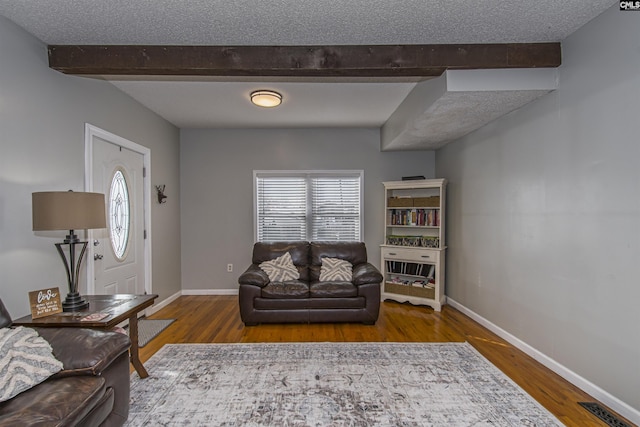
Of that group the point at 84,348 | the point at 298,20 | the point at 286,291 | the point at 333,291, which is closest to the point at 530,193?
the point at 333,291

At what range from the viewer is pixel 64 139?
2.71m

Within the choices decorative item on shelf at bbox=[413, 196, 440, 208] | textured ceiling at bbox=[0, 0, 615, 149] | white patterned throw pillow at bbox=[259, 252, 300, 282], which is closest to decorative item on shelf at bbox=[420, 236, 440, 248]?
decorative item on shelf at bbox=[413, 196, 440, 208]

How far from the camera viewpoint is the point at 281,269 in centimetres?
416

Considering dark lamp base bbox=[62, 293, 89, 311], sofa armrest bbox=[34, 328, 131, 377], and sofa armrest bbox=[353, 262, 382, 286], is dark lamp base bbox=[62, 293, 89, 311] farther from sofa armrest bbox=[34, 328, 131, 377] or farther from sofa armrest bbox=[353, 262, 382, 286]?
sofa armrest bbox=[353, 262, 382, 286]

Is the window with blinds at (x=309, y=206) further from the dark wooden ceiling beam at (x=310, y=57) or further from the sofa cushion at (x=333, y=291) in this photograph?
the dark wooden ceiling beam at (x=310, y=57)

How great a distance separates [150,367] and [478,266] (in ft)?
11.8

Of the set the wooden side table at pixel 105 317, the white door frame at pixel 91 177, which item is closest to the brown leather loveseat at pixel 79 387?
the wooden side table at pixel 105 317

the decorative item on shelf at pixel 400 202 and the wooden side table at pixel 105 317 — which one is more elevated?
the decorative item on shelf at pixel 400 202

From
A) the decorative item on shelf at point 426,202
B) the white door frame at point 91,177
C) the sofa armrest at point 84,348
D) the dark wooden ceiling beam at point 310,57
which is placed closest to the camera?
the sofa armrest at point 84,348

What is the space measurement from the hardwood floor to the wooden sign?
0.98 metres

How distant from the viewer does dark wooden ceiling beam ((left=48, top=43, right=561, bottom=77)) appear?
2.58 meters

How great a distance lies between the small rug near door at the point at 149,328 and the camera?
329 centimetres

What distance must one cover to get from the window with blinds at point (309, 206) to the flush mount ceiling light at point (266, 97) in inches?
64.3

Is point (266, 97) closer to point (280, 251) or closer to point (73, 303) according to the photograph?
point (280, 251)
